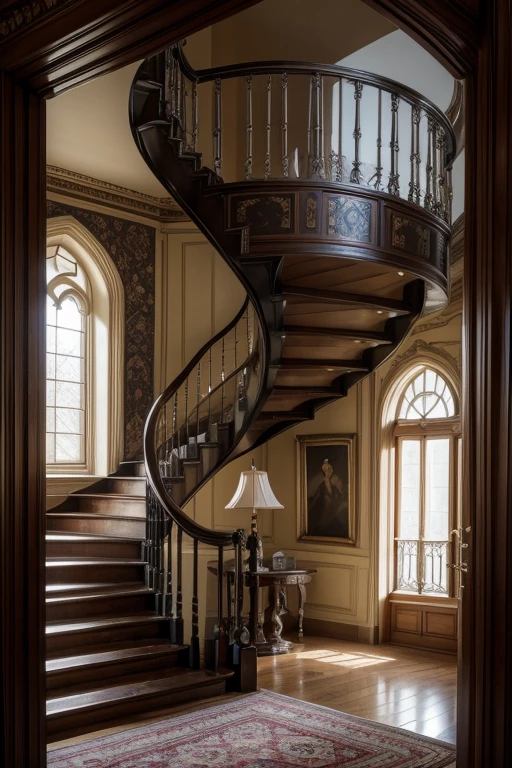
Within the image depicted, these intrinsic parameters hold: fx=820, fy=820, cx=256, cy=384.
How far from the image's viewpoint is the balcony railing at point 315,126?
5.52 meters

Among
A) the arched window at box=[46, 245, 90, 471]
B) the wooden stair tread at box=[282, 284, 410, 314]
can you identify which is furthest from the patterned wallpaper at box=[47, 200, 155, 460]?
the wooden stair tread at box=[282, 284, 410, 314]

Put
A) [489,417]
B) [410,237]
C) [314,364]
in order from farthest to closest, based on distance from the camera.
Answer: [314,364], [410,237], [489,417]

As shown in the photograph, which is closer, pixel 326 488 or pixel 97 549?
pixel 97 549

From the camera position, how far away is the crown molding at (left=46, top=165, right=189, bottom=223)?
8055 millimetres

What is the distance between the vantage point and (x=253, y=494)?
6.93 m

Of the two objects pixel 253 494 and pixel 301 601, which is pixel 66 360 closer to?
pixel 253 494

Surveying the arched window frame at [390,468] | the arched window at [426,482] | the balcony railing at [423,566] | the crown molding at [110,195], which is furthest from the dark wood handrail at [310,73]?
the balcony railing at [423,566]

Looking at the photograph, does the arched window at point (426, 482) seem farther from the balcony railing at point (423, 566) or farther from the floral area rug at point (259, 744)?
the floral area rug at point (259, 744)

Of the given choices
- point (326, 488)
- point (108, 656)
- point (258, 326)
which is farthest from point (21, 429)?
point (326, 488)

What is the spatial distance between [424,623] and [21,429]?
5951mm

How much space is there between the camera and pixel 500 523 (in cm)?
202

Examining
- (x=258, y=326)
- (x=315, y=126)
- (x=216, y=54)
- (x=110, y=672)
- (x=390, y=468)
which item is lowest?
(x=110, y=672)

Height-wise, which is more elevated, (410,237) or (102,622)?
(410,237)

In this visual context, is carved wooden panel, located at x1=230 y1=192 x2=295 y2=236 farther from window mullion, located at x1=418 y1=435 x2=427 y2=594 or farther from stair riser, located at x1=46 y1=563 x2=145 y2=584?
window mullion, located at x1=418 y1=435 x2=427 y2=594
